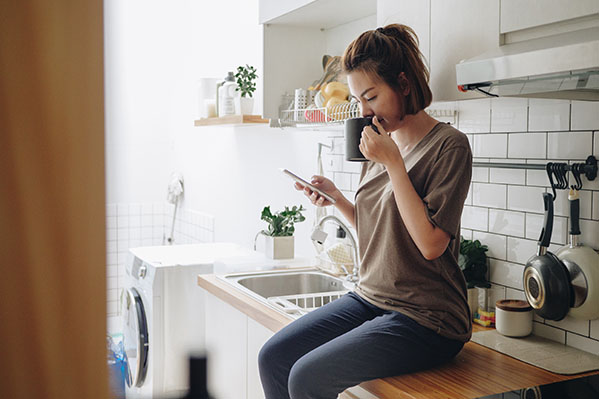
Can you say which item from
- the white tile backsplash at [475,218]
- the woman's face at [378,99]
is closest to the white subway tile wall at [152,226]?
the white tile backsplash at [475,218]

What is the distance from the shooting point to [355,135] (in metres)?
1.53

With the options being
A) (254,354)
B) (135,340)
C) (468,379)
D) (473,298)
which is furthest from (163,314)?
(468,379)

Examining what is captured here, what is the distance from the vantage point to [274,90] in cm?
255

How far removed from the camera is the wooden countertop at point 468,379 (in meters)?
1.26

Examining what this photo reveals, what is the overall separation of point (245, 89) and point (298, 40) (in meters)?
0.51

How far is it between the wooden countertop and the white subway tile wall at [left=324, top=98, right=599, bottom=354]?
9.3 inches

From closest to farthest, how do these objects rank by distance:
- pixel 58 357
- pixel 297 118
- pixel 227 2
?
pixel 58 357 → pixel 297 118 → pixel 227 2

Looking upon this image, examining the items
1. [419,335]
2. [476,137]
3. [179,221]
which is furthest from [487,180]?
[179,221]

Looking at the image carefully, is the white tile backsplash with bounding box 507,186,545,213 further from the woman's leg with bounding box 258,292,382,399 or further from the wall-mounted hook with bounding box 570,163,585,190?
the woman's leg with bounding box 258,292,382,399

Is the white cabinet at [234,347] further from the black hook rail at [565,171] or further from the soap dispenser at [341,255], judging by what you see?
the black hook rail at [565,171]

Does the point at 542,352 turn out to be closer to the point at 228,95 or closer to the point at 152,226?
the point at 228,95

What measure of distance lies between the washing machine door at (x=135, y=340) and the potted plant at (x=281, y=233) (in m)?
0.77

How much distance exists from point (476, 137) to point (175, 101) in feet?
10.6

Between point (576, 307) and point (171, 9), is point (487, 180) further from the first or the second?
point (171, 9)
